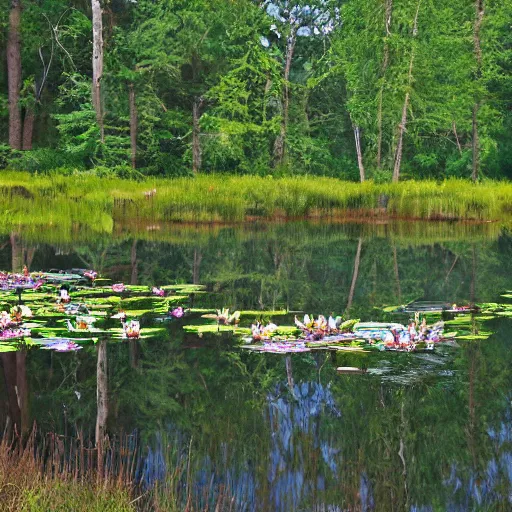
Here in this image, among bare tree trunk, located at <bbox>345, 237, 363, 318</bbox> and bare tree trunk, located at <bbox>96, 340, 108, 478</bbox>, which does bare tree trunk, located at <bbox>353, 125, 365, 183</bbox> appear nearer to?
bare tree trunk, located at <bbox>345, 237, 363, 318</bbox>

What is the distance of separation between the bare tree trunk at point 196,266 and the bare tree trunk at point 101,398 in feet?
18.0

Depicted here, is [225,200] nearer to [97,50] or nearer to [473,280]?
[97,50]

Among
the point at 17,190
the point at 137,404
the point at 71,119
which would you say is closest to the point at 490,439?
the point at 137,404

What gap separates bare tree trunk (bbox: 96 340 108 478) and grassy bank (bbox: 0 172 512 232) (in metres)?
14.9

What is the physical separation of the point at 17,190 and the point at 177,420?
2014cm

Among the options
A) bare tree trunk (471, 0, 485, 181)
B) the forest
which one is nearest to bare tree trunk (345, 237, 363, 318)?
the forest

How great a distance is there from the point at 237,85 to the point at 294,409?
3466 centimetres

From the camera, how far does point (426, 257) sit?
18.3m

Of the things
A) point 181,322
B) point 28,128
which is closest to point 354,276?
point 181,322

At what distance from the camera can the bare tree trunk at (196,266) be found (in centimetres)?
1517

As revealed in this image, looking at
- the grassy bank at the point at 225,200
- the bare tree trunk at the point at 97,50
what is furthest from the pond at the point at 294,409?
the bare tree trunk at the point at 97,50

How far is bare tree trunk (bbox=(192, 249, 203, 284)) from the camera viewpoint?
15167mm

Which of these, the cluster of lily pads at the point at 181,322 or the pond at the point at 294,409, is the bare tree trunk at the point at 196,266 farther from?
the cluster of lily pads at the point at 181,322

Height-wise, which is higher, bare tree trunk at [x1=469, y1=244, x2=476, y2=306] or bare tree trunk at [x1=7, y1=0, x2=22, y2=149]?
bare tree trunk at [x1=7, y1=0, x2=22, y2=149]
